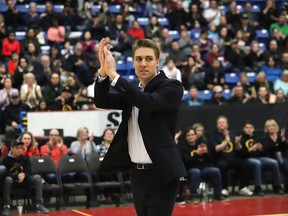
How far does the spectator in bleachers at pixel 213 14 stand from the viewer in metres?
19.9

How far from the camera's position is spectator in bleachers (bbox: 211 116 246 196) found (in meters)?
12.7

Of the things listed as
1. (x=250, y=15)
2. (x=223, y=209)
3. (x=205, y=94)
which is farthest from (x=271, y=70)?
(x=223, y=209)

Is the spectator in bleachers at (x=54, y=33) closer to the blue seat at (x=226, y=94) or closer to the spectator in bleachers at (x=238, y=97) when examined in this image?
the blue seat at (x=226, y=94)

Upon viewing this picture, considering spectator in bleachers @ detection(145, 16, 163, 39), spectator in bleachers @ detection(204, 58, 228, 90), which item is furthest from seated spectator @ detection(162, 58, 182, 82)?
spectator in bleachers @ detection(145, 16, 163, 39)

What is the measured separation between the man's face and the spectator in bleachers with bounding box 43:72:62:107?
9884 millimetres

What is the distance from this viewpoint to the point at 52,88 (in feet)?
48.5

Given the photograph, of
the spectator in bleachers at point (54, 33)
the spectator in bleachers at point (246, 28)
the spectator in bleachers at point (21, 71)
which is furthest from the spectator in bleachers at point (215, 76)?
the spectator in bleachers at point (21, 71)

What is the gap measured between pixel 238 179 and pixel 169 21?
7.64 meters

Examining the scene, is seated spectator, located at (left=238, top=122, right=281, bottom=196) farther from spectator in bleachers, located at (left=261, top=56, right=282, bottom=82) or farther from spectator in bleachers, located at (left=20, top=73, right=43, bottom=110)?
spectator in bleachers, located at (left=261, top=56, right=282, bottom=82)

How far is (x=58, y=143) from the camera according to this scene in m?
12.4

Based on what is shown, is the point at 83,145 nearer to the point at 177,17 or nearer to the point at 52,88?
the point at 52,88

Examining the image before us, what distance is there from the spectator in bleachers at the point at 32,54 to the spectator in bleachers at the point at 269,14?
7.59 meters

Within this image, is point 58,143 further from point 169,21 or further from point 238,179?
point 169,21

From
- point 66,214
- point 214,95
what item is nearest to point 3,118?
point 66,214
